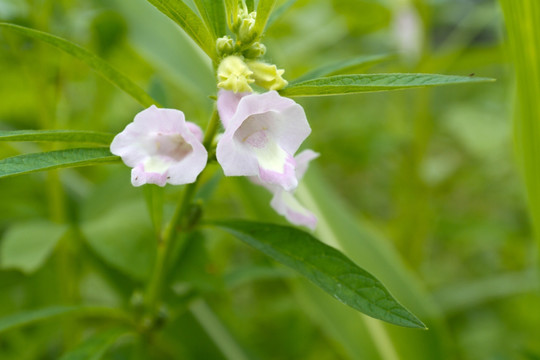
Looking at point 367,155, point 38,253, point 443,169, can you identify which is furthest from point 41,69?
point 443,169

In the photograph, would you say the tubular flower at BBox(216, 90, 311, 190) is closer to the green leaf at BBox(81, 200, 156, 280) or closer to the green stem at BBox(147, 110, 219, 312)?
the green stem at BBox(147, 110, 219, 312)

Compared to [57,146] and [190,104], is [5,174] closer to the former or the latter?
[57,146]

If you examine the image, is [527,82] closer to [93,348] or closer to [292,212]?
[292,212]

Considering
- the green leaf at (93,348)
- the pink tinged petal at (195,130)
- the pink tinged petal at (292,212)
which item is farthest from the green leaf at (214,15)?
the green leaf at (93,348)

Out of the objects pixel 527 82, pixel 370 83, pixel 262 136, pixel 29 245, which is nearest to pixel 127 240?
pixel 29 245

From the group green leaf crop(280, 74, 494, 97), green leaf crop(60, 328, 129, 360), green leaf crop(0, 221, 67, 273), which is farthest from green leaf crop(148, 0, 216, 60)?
green leaf crop(0, 221, 67, 273)

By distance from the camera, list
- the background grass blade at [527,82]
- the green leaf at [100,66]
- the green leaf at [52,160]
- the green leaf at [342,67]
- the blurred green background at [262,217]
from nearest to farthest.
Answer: the green leaf at [52,160], the green leaf at [100,66], the green leaf at [342,67], the background grass blade at [527,82], the blurred green background at [262,217]

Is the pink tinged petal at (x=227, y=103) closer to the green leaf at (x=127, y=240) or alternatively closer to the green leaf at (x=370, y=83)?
the green leaf at (x=370, y=83)
